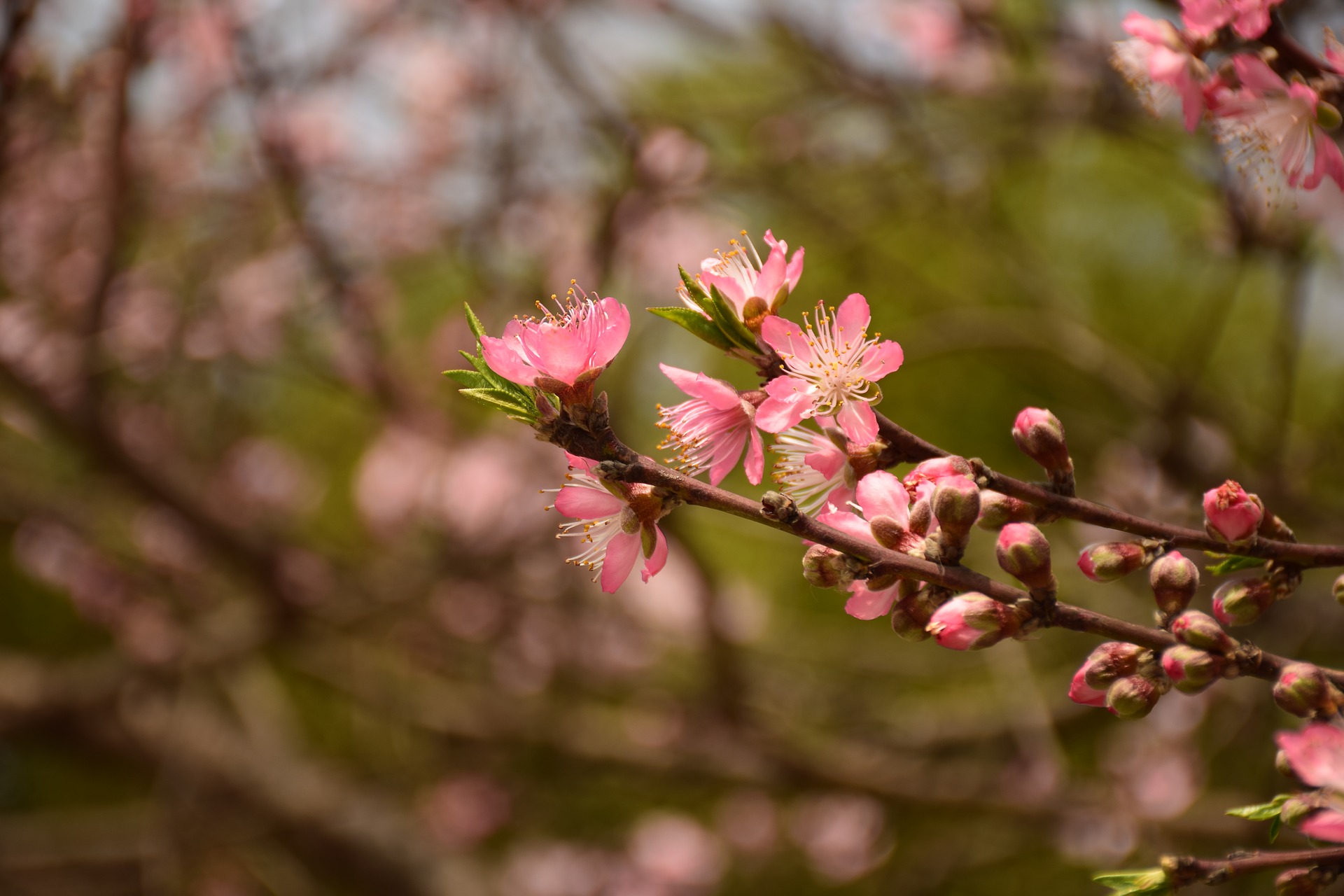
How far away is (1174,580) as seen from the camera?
3.19 feet

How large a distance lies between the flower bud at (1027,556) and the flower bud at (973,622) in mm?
39

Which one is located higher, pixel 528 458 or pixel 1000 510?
pixel 1000 510

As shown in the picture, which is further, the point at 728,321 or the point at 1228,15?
the point at 1228,15

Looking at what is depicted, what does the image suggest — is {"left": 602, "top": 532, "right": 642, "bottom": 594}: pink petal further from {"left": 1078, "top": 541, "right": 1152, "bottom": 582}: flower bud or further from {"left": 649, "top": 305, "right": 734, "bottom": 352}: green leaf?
{"left": 1078, "top": 541, "right": 1152, "bottom": 582}: flower bud

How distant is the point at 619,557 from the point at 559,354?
25 cm

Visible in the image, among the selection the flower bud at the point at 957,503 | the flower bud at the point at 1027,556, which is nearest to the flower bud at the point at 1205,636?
the flower bud at the point at 1027,556

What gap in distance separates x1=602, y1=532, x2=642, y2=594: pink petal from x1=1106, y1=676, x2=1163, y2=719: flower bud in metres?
0.53

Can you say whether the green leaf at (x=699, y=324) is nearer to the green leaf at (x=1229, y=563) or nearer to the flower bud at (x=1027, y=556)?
the flower bud at (x=1027, y=556)

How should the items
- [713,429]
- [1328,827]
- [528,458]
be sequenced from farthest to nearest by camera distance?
[528,458] < [713,429] < [1328,827]

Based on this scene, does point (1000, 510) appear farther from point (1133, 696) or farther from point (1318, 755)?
point (1318, 755)

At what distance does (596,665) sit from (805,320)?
14.6ft

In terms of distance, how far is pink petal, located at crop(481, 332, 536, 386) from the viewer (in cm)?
98

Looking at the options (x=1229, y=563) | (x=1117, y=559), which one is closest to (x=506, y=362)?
(x=1117, y=559)

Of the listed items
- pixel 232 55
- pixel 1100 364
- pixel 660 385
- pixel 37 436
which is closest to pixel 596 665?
pixel 660 385
